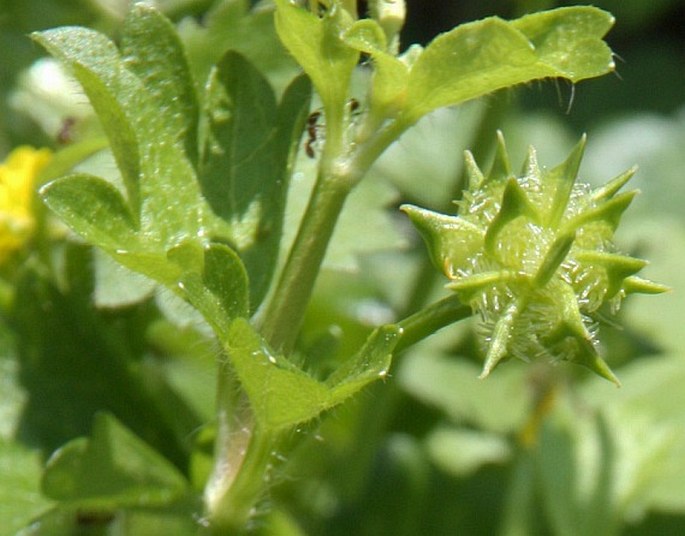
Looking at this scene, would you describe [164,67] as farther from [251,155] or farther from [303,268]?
[303,268]

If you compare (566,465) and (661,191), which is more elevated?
(566,465)

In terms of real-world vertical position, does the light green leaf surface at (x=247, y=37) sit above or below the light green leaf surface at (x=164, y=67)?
below

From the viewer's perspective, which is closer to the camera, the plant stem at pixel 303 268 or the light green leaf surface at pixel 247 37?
the plant stem at pixel 303 268

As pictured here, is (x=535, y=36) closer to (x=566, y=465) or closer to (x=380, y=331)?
(x=380, y=331)

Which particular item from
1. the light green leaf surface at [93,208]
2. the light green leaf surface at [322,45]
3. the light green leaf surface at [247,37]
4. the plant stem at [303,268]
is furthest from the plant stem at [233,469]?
the light green leaf surface at [247,37]

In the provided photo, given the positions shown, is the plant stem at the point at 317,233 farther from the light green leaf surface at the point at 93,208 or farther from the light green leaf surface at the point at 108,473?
the light green leaf surface at the point at 108,473

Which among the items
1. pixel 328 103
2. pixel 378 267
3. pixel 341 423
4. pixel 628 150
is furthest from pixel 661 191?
pixel 328 103

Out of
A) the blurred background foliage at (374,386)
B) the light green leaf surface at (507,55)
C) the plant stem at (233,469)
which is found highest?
the light green leaf surface at (507,55)
